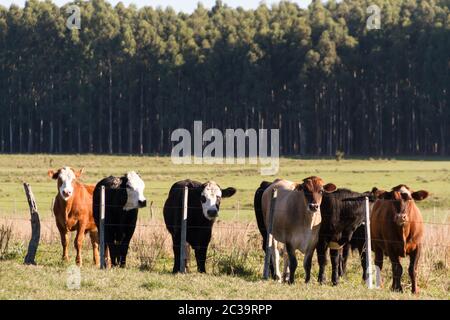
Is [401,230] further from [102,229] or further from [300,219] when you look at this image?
[102,229]

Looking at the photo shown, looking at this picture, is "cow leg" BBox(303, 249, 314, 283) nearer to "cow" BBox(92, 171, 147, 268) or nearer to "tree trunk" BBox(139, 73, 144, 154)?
"cow" BBox(92, 171, 147, 268)

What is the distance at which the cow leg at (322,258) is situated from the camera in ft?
48.8

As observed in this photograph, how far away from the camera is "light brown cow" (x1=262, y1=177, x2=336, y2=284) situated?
14586 mm

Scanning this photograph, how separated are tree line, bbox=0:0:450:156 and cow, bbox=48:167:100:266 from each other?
62.9 metres

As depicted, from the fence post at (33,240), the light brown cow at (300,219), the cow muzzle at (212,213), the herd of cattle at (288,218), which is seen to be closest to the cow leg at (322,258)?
the herd of cattle at (288,218)

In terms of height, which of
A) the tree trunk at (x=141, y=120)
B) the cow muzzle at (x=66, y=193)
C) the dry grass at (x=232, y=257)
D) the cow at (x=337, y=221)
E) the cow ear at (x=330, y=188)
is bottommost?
the dry grass at (x=232, y=257)

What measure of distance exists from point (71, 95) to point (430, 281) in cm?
7867

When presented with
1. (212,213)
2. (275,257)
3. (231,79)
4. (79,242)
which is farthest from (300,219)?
(231,79)

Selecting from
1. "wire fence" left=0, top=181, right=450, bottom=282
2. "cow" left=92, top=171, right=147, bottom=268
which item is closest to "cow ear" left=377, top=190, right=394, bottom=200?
"wire fence" left=0, top=181, right=450, bottom=282

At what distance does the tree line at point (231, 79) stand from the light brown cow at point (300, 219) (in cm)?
6413

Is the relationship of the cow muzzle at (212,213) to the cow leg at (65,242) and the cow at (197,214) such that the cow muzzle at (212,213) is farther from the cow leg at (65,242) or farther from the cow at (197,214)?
the cow leg at (65,242)

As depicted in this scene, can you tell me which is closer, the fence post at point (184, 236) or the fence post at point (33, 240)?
the fence post at point (184, 236)

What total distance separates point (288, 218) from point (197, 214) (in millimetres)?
1888
